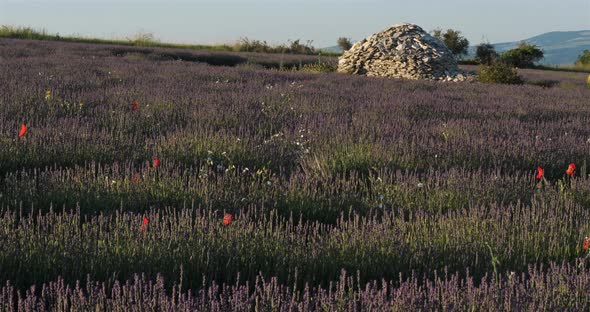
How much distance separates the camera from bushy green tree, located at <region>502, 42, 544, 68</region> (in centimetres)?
3288

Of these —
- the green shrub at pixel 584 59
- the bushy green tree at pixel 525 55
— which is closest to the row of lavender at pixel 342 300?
the bushy green tree at pixel 525 55

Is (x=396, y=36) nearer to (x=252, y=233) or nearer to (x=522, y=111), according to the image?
(x=522, y=111)

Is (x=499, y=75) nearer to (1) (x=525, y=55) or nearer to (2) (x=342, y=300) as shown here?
(2) (x=342, y=300)

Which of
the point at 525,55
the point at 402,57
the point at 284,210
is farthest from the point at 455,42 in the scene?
the point at 284,210

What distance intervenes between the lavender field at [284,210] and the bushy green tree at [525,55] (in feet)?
87.4

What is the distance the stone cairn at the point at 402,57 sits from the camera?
17.7 m

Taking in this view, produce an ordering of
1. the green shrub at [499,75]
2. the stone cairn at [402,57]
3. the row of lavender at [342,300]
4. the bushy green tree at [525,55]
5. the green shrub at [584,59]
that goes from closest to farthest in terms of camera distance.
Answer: the row of lavender at [342,300], the green shrub at [499,75], the stone cairn at [402,57], the bushy green tree at [525,55], the green shrub at [584,59]

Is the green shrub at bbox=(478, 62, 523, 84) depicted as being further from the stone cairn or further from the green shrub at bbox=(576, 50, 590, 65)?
the green shrub at bbox=(576, 50, 590, 65)

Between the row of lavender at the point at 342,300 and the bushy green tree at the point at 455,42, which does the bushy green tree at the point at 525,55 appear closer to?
the bushy green tree at the point at 455,42

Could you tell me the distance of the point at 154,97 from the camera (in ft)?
26.0

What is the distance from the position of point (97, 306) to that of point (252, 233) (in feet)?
3.82

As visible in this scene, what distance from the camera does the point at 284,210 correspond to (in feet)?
12.2

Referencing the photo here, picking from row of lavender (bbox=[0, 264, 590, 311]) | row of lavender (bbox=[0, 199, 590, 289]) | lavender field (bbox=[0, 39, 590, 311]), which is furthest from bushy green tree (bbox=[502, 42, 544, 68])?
row of lavender (bbox=[0, 264, 590, 311])

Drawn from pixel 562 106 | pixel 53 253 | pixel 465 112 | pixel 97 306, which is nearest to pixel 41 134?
pixel 53 253
